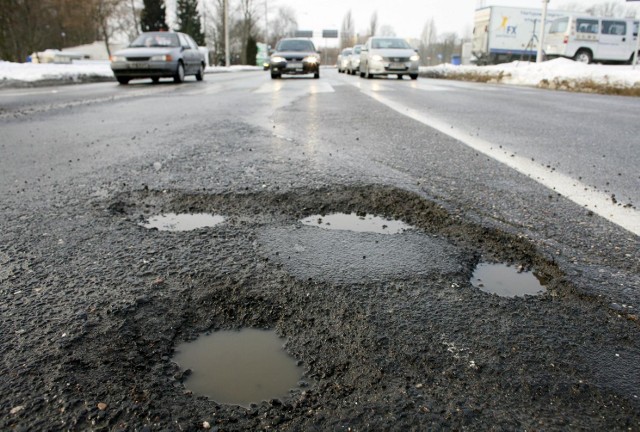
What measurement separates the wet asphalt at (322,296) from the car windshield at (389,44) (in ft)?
55.4

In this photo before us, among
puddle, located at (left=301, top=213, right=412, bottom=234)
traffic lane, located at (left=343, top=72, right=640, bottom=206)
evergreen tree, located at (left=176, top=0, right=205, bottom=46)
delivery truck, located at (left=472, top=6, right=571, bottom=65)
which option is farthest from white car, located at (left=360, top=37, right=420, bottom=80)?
evergreen tree, located at (left=176, top=0, right=205, bottom=46)

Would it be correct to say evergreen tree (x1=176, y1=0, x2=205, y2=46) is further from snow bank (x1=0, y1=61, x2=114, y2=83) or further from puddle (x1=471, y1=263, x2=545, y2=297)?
puddle (x1=471, y1=263, x2=545, y2=297)

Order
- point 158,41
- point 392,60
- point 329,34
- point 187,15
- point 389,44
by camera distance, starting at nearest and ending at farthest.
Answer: point 158,41
point 392,60
point 389,44
point 187,15
point 329,34

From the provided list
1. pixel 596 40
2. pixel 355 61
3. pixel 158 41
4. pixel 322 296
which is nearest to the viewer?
pixel 322 296

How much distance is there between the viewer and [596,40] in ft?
85.7

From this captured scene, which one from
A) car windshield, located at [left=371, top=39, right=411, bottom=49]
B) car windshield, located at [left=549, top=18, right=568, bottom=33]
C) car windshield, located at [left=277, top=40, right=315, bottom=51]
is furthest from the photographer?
car windshield, located at [left=549, top=18, right=568, bottom=33]

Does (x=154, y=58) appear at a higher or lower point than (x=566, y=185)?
higher

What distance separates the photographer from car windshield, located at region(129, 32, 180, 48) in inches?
559

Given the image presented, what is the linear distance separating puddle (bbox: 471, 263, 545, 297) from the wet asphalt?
49mm

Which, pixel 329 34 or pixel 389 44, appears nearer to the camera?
pixel 389 44

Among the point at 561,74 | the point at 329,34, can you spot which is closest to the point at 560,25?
the point at 561,74

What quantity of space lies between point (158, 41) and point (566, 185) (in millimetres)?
13870

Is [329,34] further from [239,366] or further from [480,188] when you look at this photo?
[239,366]

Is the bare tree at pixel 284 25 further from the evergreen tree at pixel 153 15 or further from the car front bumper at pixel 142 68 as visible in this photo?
the car front bumper at pixel 142 68
